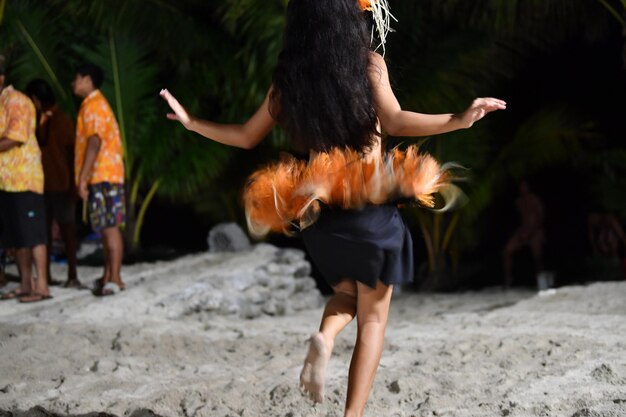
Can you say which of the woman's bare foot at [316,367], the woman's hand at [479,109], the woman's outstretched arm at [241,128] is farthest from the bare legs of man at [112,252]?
the woman's hand at [479,109]

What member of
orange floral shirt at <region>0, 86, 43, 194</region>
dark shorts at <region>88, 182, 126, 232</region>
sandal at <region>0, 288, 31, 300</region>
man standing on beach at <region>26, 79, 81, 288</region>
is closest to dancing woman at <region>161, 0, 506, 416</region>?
orange floral shirt at <region>0, 86, 43, 194</region>

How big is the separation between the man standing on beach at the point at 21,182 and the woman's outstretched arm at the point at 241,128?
2.78m

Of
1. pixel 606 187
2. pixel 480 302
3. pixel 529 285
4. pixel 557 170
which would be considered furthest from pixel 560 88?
pixel 480 302

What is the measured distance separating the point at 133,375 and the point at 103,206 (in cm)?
179

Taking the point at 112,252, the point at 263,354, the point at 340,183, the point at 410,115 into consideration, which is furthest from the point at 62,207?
the point at 410,115

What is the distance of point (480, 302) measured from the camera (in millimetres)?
7695

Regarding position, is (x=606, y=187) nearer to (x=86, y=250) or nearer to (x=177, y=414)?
(x=86, y=250)

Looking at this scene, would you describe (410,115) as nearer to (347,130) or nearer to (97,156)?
(347,130)

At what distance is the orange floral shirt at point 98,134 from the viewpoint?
5.72 m

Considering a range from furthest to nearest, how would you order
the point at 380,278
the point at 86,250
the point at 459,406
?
the point at 86,250 < the point at 459,406 < the point at 380,278

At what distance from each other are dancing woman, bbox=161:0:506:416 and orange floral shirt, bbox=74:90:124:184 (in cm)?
319

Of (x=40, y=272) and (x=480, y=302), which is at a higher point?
(x=40, y=272)

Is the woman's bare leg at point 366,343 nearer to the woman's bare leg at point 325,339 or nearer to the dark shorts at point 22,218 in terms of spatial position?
the woman's bare leg at point 325,339

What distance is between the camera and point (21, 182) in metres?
5.53
